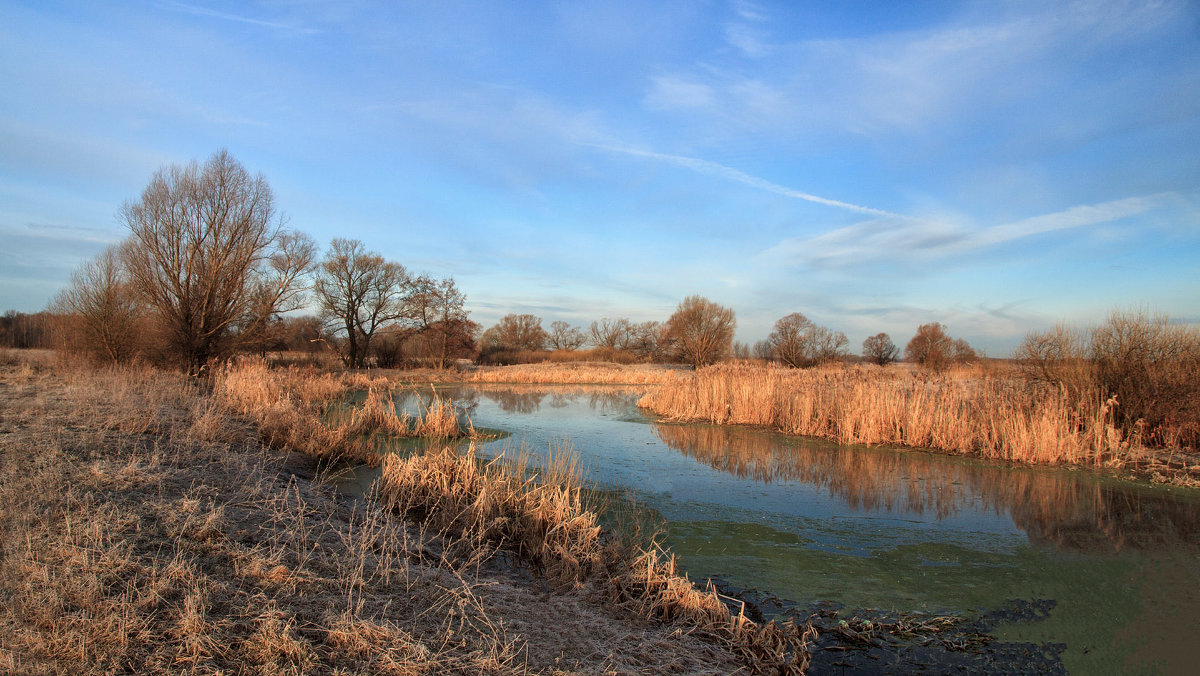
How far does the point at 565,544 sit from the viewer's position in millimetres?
4414

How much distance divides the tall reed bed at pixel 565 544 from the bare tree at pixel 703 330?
32488 mm

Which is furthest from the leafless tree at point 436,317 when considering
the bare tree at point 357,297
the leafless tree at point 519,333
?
the leafless tree at point 519,333

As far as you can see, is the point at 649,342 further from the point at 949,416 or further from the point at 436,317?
the point at 949,416

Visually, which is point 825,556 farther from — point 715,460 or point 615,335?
point 615,335

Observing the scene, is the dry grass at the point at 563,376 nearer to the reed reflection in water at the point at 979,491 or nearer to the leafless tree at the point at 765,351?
the leafless tree at the point at 765,351

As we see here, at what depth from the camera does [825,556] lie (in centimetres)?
500

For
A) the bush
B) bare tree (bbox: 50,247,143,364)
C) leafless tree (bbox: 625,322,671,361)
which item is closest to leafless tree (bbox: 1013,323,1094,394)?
the bush

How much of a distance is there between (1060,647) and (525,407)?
585 inches

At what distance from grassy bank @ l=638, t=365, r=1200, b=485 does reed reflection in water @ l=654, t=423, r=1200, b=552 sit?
49cm

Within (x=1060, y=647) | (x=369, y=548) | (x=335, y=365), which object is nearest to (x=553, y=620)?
(x=369, y=548)

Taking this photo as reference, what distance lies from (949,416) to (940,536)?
16.2 ft

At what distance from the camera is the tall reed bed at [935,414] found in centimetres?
869

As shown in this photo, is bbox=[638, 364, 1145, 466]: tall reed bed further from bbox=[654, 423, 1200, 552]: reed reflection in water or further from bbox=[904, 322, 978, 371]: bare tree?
bbox=[904, 322, 978, 371]: bare tree

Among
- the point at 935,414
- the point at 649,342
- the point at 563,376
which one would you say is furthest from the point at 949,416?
the point at 649,342
